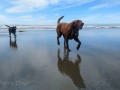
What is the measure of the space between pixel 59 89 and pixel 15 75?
5.30ft

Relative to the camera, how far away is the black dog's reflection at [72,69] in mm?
5682

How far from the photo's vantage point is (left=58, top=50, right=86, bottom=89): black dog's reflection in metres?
A: 5.68

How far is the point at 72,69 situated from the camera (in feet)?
23.3

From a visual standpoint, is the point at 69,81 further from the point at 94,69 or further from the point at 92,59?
the point at 92,59

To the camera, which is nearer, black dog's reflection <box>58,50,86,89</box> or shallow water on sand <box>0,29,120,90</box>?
shallow water on sand <box>0,29,120,90</box>

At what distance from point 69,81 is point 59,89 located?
69 cm

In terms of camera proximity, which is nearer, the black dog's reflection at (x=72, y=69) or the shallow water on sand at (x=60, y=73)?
the shallow water on sand at (x=60, y=73)

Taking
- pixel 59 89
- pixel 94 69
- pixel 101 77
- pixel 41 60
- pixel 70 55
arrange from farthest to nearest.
A: pixel 70 55, pixel 41 60, pixel 94 69, pixel 101 77, pixel 59 89

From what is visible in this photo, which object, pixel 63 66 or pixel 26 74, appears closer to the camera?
pixel 26 74

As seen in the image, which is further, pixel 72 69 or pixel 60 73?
pixel 72 69

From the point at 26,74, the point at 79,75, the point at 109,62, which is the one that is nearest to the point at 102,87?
the point at 79,75

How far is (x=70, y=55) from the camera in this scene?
9555mm

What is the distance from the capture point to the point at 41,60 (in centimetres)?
832

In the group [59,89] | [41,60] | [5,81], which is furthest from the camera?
[41,60]
